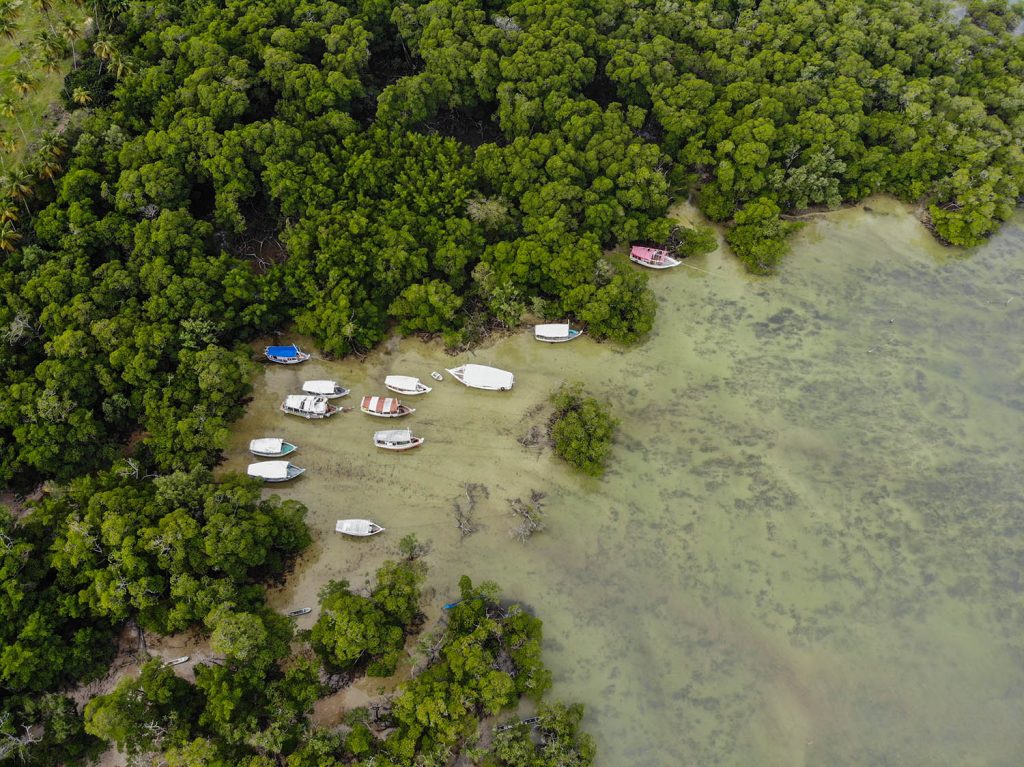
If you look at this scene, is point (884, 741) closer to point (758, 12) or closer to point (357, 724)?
point (357, 724)

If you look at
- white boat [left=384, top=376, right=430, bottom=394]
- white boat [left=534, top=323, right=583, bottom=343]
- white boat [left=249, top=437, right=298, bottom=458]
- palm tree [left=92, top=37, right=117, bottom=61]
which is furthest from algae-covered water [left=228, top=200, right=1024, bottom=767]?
palm tree [left=92, top=37, right=117, bottom=61]

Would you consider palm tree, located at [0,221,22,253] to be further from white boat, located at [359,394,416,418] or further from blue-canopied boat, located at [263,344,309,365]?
white boat, located at [359,394,416,418]

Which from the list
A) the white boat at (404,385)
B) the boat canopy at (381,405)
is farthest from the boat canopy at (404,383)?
the boat canopy at (381,405)

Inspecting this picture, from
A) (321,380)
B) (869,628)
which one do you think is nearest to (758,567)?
(869,628)

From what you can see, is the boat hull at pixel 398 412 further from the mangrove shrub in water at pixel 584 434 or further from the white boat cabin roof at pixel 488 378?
the mangrove shrub in water at pixel 584 434

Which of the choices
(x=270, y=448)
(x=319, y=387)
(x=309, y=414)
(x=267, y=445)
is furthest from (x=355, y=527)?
(x=319, y=387)

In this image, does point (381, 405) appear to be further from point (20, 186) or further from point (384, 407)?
point (20, 186)
